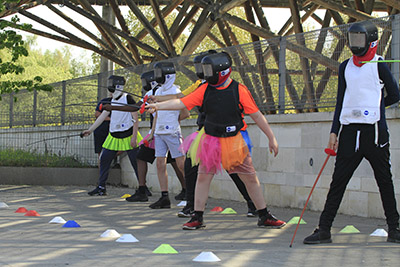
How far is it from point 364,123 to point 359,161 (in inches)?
14.2

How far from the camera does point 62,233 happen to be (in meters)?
6.71

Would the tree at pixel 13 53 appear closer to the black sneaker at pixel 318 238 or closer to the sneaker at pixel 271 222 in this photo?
the sneaker at pixel 271 222

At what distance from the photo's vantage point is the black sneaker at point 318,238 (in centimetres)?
605

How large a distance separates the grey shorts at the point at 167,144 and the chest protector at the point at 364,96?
3.49 metres

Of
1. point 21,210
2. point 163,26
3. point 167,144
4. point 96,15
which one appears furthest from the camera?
point 96,15

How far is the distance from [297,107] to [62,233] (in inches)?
179

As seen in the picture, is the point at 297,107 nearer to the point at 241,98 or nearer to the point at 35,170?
the point at 241,98

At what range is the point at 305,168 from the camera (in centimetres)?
939

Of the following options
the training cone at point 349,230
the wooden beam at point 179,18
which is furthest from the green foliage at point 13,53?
the training cone at point 349,230

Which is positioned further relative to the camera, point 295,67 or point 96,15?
point 96,15

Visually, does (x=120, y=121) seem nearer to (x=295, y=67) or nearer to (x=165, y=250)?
(x=295, y=67)

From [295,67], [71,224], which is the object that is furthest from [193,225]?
[295,67]

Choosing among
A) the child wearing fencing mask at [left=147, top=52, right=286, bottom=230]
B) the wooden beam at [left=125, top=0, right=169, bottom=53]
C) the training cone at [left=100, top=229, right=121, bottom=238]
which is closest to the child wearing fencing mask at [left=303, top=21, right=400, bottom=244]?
the child wearing fencing mask at [left=147, top=52, right=286, bottom=230]

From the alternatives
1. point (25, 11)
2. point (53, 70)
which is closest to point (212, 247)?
point (25, 11)
